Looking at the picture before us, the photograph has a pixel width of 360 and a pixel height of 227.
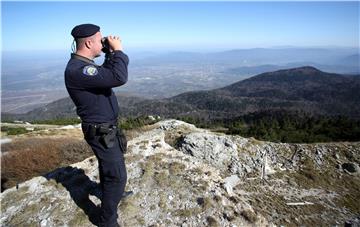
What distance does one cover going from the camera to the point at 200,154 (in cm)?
1202

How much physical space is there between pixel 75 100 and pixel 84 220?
3.30 m

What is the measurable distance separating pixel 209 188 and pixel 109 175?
11.6 ft

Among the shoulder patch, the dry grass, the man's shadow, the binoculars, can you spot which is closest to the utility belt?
the shoulder patch

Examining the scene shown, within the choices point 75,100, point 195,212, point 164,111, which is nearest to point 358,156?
point 195,212

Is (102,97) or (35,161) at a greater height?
(102,97)

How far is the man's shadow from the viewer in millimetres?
7708

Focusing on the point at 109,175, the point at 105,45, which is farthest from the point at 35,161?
the point at 105,45

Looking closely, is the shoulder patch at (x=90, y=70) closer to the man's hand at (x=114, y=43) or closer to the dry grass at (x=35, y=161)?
the man's hand at (x=114, y=43)

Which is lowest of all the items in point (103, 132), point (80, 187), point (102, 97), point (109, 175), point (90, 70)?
point (80, 187)

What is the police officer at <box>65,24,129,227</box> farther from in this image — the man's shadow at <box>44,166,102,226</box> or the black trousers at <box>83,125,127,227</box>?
the man's shadow at <box>44,166,102,226</box>

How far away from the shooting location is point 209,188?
873 cm

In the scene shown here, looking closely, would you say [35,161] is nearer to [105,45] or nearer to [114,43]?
[105,45]

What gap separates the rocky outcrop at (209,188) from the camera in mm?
7695

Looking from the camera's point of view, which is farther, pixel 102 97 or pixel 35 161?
pixel 35 161
